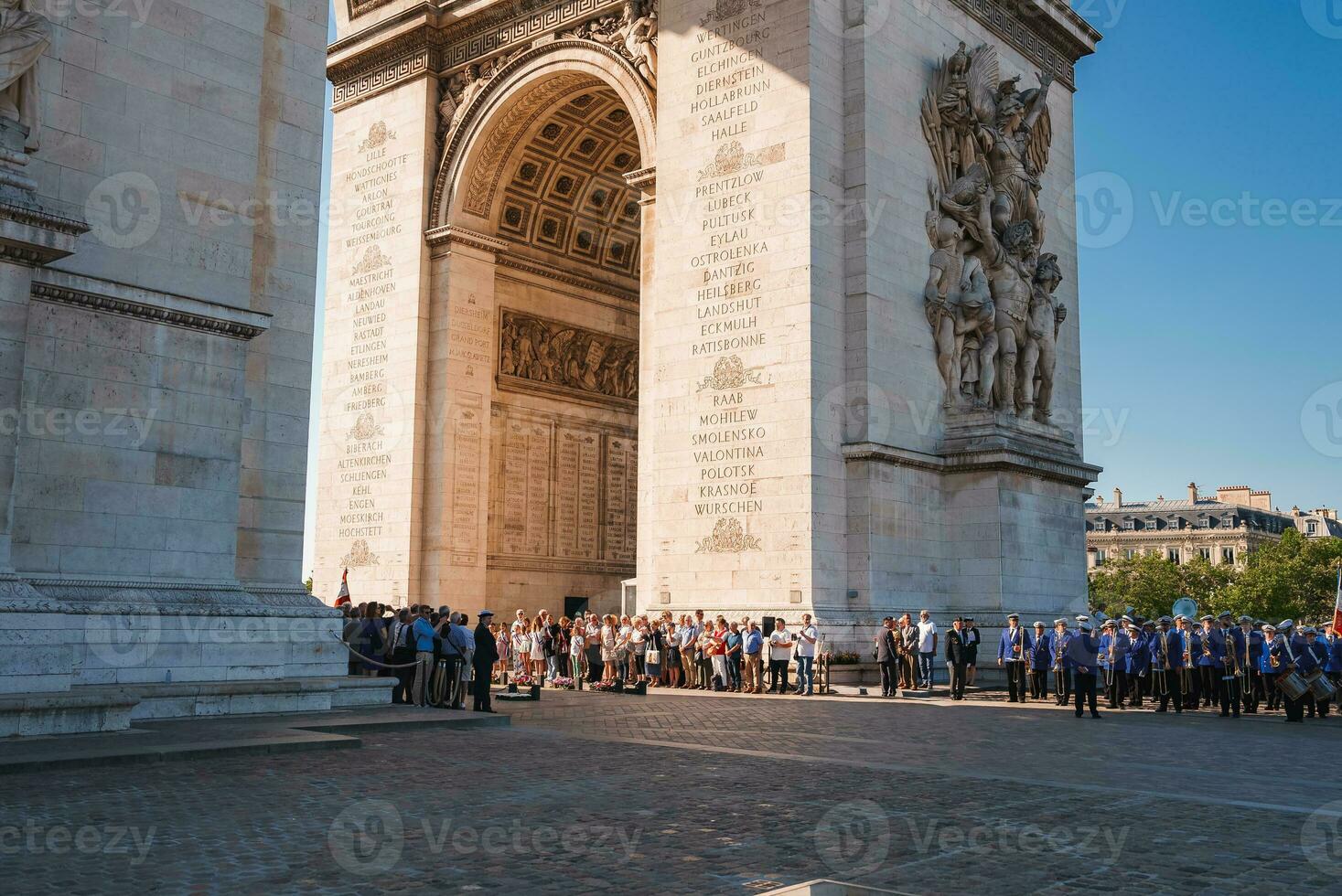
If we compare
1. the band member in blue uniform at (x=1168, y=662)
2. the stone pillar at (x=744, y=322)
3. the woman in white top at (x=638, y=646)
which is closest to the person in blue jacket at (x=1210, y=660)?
the band member in blue uniform at (x=1168, y=662)

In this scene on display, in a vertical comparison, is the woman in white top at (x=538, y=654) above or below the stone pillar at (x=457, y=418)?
below

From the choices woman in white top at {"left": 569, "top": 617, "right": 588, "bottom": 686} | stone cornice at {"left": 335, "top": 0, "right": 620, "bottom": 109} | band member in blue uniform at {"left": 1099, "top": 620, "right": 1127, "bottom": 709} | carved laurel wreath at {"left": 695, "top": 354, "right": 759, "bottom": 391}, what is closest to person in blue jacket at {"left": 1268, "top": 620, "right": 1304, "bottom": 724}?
band member in blue uniform at {"left": 1099, "top": 620, "right": 1127, "bottom": 709}

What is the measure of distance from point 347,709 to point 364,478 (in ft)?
56.0

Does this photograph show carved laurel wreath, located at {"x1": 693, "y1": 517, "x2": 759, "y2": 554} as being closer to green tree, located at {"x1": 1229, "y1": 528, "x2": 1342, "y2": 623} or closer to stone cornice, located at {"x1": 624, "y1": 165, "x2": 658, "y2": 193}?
stone cornice, located at {"x1": 624, "y1": 165, "x2": 658, "y2": 193}

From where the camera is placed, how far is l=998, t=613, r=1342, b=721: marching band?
19.5 m

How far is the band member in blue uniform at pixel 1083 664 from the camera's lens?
→ 18.8 meters

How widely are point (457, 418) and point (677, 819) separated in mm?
23065

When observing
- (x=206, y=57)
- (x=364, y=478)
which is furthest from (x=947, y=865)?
(x=364, y=478)

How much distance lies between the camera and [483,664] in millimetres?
16875

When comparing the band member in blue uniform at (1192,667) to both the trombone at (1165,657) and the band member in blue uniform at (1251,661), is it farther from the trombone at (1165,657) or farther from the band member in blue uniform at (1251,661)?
the band member in blue uniform at (1251,661)

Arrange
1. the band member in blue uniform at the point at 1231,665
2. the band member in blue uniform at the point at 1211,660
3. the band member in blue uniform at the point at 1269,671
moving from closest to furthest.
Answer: the band member in blue uniform at the point at 1231,665
the band member in blue uniform at the point at 1269,671
the band member in blue uniform at the point at 1211,660

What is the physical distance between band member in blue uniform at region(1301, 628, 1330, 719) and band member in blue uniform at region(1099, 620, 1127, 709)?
299 cm

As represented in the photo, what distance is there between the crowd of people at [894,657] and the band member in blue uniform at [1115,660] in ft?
0.09

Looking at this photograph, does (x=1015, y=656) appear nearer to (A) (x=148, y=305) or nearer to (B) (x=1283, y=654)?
(B) (x=1283, y=654)
